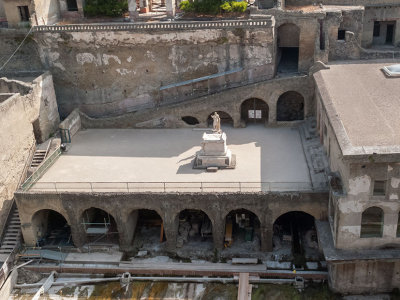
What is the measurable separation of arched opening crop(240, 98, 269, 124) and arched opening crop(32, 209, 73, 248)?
1658cm

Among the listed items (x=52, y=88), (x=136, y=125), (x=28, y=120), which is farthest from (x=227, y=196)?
(x=52, y=88)

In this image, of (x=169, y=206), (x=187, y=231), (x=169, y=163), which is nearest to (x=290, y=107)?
(x=169, y=163)

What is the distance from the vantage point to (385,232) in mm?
27406

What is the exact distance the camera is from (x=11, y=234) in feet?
113

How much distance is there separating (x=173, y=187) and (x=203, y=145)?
13.3 ft

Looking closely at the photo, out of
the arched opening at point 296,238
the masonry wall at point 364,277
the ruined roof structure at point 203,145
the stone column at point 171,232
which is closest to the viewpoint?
the masonry wall at point 364,277

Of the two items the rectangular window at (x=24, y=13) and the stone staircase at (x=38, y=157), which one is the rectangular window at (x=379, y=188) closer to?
the stone staircase at (x=38, y=157)

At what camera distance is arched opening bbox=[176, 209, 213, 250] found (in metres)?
33.5

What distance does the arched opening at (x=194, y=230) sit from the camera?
33.5 meters

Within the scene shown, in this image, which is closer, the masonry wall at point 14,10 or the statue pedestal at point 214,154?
the statue pedestal at point 214,154

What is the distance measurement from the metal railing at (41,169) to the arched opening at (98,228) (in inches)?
157

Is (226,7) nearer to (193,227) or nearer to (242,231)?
(193,227)

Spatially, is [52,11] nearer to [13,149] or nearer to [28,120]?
[28,120]

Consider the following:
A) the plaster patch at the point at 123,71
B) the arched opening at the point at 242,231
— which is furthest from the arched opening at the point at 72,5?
the arched opening at the point at 242,231
